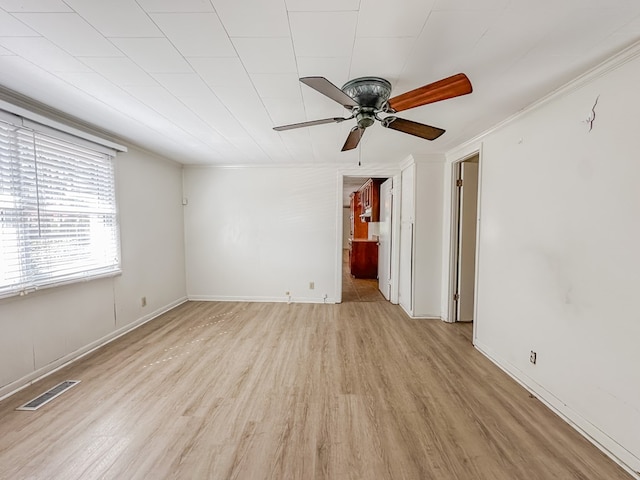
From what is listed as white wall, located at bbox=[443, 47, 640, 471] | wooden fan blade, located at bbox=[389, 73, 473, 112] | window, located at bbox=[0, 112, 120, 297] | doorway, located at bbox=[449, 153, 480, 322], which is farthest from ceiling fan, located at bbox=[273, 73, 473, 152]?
window, located at bbox=[0, 112, 120, 297]

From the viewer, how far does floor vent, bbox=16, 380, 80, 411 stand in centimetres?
186

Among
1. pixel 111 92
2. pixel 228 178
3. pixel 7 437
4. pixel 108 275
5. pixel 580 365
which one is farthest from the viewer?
pixel 228 178

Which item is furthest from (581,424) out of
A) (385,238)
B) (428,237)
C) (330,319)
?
(385,238)

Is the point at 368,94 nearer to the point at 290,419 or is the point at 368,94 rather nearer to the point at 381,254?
the point at 290,419

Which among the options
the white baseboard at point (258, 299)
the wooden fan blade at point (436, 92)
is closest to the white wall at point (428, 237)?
the white baseboard at point (258, 299)

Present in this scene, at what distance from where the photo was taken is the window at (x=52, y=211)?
79.9 inches

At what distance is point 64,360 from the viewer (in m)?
2.42

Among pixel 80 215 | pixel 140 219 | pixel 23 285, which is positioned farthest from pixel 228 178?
pixel 23 285

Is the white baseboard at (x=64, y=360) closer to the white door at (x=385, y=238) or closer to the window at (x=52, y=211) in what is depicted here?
the window at (x=52, y=211)

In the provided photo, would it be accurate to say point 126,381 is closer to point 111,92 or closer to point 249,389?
point 249,389

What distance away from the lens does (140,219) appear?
135 inches

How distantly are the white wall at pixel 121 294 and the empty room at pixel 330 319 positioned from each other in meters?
0.02

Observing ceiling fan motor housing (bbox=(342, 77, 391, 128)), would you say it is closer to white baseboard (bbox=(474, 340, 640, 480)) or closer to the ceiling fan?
the ceiling fan

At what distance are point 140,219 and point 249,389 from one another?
266 cm
